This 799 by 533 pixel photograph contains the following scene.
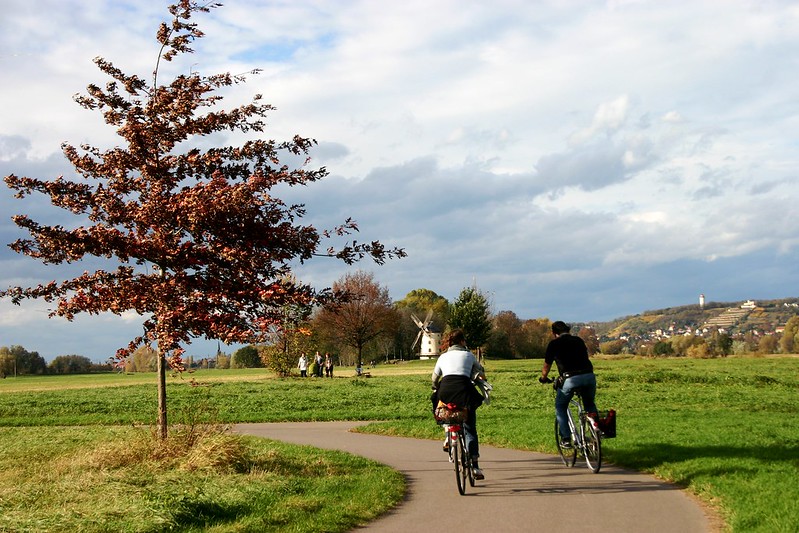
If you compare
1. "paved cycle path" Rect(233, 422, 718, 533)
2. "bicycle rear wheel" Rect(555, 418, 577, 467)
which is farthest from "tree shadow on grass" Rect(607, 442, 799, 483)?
"bicycle rear wheel" Rect(555, 418, 577, 467)

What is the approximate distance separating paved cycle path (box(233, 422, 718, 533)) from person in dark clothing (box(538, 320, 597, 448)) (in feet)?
3.22

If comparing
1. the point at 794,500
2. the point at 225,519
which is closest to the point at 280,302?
the point at 225,519

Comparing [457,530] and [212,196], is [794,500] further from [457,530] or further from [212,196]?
[212,196]

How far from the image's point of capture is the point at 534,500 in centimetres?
981

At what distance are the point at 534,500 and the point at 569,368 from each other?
2.76 m

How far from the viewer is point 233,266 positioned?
11.7 meters

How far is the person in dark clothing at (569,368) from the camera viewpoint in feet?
39.5

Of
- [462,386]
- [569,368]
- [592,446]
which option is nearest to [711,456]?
[592,446]

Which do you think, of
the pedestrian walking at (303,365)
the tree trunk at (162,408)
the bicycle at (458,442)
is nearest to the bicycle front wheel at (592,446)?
the bicycle at (458,442)

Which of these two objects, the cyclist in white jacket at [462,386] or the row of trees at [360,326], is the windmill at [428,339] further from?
the cyclist in white jacket at [462,386]

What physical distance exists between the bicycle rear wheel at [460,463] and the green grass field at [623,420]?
78cm

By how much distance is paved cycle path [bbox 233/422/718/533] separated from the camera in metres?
8.50

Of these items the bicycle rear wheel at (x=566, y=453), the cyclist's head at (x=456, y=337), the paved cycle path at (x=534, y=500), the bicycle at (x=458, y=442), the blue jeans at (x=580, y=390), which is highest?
the cyclist's head at (x=456, y=337)

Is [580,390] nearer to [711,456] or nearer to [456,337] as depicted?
[456,337]
